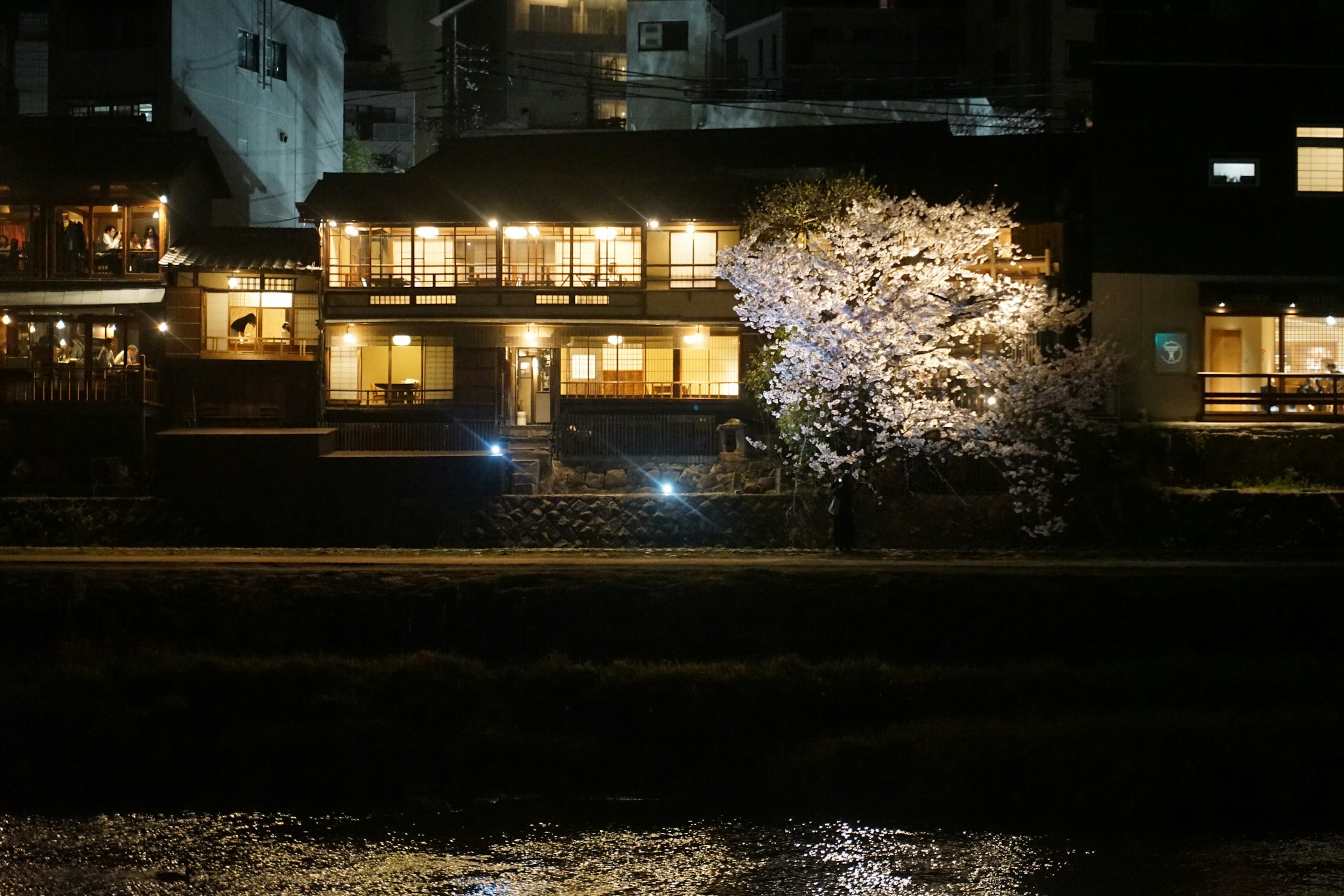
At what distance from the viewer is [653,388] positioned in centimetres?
3234

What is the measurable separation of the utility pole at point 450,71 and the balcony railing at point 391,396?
8.97 meters

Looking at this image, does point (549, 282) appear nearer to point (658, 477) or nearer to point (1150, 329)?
point (658, 477)

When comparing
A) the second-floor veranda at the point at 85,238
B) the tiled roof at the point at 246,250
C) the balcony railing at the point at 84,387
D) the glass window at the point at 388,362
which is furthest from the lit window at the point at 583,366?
→ the second-floor veranda at the point at 85,238

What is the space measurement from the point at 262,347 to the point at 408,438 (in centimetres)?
518

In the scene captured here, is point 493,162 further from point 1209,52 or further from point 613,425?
point 1209,52

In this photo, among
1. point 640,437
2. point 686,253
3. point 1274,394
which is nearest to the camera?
point 1274,394

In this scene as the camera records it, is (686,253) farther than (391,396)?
Yes

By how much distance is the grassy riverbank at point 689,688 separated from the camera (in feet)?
52.8

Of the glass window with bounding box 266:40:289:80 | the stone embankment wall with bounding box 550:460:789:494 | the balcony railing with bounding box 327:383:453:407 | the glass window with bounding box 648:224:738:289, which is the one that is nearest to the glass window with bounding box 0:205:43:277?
the balcony railing with bounding box 327:383:453:407

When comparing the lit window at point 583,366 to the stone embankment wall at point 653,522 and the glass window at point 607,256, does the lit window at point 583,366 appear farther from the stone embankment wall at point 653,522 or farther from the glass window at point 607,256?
the stone embankment wall at point 653,522

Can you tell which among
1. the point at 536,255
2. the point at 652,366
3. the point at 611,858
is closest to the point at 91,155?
the point at 536,255


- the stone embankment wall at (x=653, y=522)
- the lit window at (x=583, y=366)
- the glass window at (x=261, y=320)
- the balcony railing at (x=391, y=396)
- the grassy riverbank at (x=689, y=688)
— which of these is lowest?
the grassy riverbank at (x=689, y=688)

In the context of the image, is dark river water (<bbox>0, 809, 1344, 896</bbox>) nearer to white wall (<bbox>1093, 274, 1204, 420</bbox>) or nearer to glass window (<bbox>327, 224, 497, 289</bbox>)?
white wall (<bbox>1093, 274, 1204, 420</bbox>)

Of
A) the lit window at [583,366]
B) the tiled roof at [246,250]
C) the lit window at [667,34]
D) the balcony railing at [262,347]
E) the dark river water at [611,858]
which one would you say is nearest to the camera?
the dark river water at [611,858]
